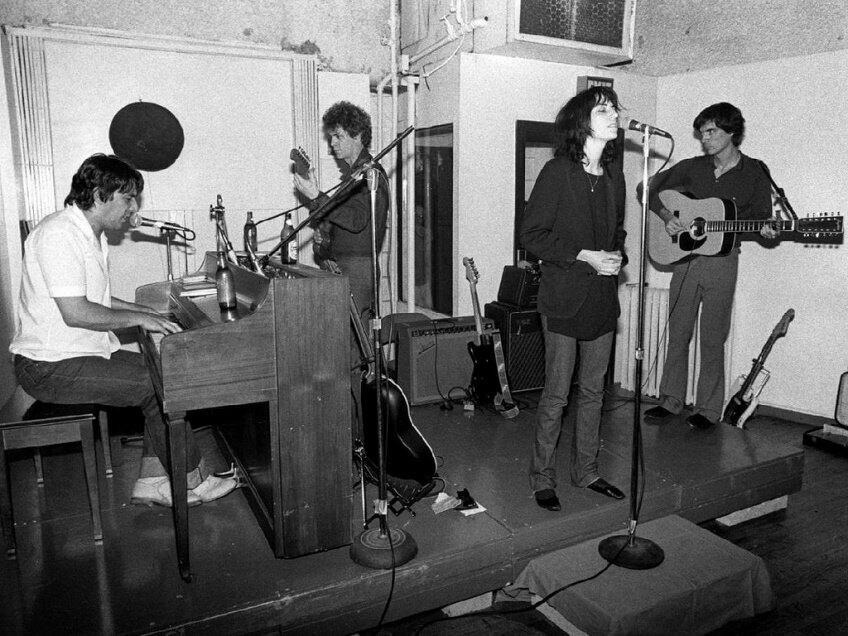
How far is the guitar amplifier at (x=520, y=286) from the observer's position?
14.5ft

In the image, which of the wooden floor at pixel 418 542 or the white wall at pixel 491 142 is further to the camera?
the white wall at pixel 491 142

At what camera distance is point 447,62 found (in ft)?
14.8

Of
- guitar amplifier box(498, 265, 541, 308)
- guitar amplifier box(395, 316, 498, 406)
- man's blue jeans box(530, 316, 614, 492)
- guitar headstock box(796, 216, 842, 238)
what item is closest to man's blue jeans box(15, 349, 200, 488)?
man's blue jeans box(530, 316, 614, 492)

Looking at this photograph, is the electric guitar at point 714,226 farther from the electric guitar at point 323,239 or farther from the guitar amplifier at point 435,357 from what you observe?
the electric guitar at point 323,239

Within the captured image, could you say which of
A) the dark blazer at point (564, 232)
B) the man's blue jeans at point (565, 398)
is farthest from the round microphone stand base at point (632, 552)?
the dark blazer at point (564, 232)

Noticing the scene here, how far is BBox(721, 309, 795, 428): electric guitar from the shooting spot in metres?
4.08

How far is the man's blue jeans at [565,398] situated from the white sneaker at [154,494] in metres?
1.45

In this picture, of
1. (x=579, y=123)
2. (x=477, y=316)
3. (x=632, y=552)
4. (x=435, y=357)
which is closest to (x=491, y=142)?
(x=477, y=316)

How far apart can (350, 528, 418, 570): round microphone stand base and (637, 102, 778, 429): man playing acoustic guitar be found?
2.08 m

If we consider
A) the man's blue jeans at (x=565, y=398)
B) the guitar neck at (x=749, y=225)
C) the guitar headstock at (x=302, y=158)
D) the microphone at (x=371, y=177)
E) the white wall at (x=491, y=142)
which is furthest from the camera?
the white wall at (x=491, y=142)

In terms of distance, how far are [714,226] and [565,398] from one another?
5.59ft

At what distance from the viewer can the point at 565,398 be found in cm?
286

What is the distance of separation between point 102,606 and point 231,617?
16.8 inches

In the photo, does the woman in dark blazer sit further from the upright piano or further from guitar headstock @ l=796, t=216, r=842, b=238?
guitar headstock @ l=796, t=216, r=842, b=238
